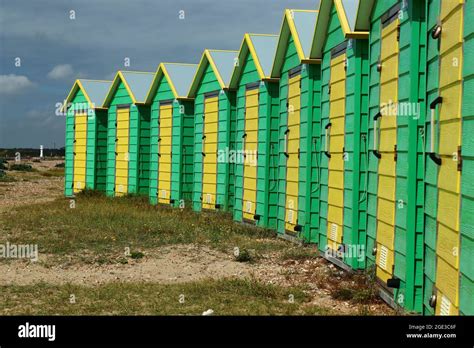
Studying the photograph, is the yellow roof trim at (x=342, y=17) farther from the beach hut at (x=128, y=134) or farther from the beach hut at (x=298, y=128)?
the beach hut at (x=128, y=134)

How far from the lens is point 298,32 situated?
43.0 ft

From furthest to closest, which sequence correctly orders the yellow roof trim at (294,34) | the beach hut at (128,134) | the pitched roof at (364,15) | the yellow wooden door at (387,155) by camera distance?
1. the beach hut at (128,134)
2. the yellow roof trim at (294,34)
3. the pitched roof at (364,15)
4. the yellow wooden door at (387,155)

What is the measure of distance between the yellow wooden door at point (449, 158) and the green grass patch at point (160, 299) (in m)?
1.71

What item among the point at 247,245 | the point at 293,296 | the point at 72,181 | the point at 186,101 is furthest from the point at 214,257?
the point at 72,181

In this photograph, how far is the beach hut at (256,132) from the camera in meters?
14.8

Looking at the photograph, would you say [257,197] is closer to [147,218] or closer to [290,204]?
[290,204]

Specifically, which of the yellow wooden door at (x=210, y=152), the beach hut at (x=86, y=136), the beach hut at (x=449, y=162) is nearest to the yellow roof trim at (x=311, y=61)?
the beach hut at (x=449, y=162)

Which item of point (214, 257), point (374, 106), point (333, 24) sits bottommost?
point (214, 257)

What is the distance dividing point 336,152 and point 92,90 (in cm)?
1738

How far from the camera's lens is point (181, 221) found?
15805 mm

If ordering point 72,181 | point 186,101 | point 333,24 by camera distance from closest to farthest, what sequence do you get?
point 333,24, point 186,101, point 72,181

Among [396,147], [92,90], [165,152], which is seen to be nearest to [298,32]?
[396,147]

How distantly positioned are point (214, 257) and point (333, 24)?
4.60 m

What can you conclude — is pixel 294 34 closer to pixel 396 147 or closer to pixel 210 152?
pixel 396 147
